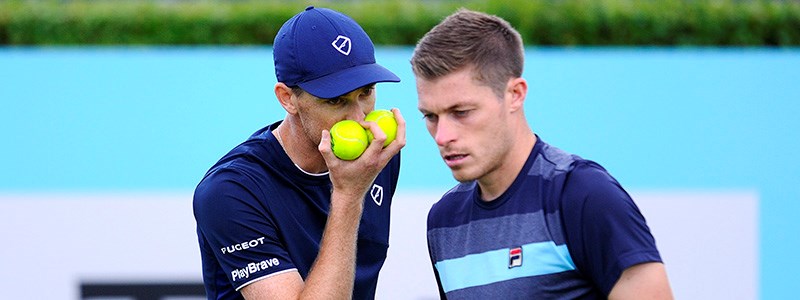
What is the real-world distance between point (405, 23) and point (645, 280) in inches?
183

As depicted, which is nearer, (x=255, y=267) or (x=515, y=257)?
(x=515, y=257)

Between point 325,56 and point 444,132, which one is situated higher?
point 325,56

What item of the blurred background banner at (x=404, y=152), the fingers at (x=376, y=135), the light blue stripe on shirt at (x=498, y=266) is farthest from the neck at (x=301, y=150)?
the blurred background banner at (x=404, y=152)

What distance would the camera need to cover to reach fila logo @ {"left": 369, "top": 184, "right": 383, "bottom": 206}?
4132mm

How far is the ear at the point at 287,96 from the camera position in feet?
12.6

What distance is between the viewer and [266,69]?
260 inches

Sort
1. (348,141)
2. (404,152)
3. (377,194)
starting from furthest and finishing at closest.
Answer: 1. (404,152)
2. (377,194)
3. (348,141)

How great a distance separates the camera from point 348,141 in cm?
360

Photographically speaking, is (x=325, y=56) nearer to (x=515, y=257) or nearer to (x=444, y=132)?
(x=444, y=132)

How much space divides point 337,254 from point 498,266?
716mm

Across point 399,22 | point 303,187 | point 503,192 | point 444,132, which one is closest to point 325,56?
point 303,187

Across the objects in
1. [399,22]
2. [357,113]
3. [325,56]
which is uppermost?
[399,22]

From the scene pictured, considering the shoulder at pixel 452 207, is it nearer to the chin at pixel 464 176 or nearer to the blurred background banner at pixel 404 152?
the chin at pixel 464 176

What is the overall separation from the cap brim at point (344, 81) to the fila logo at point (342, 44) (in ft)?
0.26
